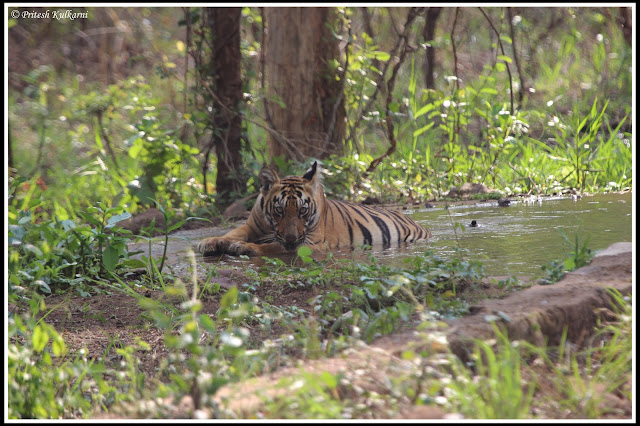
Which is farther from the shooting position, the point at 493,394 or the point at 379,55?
the point at 379,55

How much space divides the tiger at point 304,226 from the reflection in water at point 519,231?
8.4 inches

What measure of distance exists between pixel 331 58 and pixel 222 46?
48.5 inches

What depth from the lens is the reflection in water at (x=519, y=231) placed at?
14.3 feet

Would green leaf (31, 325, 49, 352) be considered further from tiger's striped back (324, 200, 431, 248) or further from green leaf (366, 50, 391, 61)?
green leaf (366, 50, 391, 61)

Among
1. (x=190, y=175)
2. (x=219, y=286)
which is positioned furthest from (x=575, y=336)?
(x=190, y=175)

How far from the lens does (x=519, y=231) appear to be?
536 cm

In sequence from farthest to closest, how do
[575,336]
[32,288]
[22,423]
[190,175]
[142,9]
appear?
1. [142,9]
2. [190,175]
3. [32,288]
4. [575,336]
5. [22,423]

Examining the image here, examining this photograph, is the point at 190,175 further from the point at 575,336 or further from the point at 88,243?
the point at 575,336

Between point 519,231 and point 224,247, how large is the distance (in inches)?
89.2

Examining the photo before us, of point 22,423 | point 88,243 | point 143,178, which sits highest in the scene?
point 143,178

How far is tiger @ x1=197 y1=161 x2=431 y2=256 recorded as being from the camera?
5.51m

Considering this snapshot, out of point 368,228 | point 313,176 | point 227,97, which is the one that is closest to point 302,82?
point 227,97

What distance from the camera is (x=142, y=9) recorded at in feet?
52.4

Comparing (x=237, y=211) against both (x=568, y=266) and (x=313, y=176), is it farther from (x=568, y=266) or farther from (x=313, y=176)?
(x=568, y=266)
